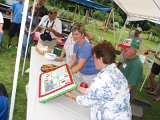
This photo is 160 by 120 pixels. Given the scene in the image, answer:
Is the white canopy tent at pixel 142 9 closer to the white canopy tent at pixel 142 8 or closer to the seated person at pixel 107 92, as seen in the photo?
the white canopy tent at pixel 142 8

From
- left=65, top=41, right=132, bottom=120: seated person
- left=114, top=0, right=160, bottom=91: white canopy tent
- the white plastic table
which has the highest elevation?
left=114, top=0, right=160, bottom=91: white canopy tent

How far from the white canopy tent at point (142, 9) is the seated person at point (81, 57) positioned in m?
1.59

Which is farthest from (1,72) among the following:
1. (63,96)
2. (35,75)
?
(63,96)

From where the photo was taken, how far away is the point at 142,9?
581 cm

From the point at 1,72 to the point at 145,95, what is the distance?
3.52 metres

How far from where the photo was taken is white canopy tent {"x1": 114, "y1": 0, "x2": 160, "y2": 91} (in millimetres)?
4736

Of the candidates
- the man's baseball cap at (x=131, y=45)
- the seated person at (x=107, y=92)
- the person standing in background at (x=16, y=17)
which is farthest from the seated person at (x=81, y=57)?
the person standing in background at (x=16, y=17)

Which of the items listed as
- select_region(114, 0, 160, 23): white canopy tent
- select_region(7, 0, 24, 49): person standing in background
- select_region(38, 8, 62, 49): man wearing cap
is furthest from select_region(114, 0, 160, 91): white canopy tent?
select_region(7, 0, 24, 49): person standing in background

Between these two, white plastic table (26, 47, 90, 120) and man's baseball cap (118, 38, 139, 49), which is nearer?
white plastic table (26, 47, 90, 120)

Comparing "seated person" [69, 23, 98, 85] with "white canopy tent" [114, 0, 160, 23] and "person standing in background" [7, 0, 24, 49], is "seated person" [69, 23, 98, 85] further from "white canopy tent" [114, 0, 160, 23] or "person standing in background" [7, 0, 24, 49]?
"person standing in background" [7, 0, 24, 49]

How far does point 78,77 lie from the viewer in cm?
344

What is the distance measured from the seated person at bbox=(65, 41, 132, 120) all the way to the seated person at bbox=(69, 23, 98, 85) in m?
0.95

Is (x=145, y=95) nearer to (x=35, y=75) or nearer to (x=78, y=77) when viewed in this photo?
(x=78, y=77)

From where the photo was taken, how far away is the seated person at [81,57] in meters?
3.19
